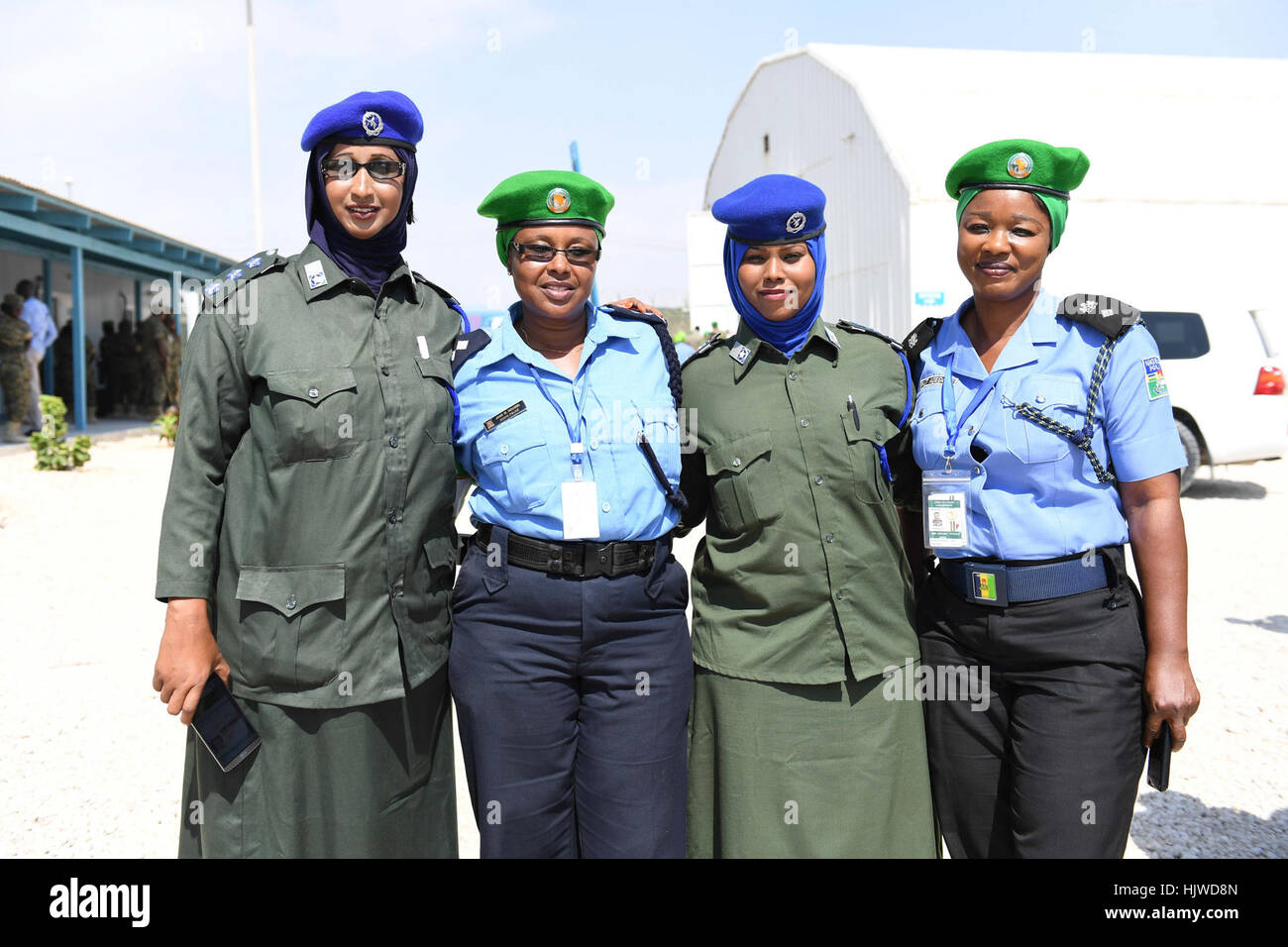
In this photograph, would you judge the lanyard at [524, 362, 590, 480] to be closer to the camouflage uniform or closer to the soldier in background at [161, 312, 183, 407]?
the camouflage uniform

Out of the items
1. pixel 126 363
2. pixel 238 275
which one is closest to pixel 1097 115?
pixel 238 275

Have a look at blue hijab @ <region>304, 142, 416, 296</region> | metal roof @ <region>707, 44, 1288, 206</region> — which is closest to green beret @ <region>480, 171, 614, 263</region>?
blue hijab @ <region>304, 142, 416, 296</region>

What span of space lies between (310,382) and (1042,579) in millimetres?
1807

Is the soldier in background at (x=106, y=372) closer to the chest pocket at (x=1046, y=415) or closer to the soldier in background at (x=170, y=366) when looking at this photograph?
the soldier in background at (x=170, y=366)

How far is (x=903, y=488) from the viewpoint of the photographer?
8.54 feet

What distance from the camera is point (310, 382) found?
7.35 feet

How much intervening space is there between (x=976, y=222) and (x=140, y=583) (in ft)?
22.3

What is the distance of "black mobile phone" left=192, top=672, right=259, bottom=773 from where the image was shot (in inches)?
86.4
